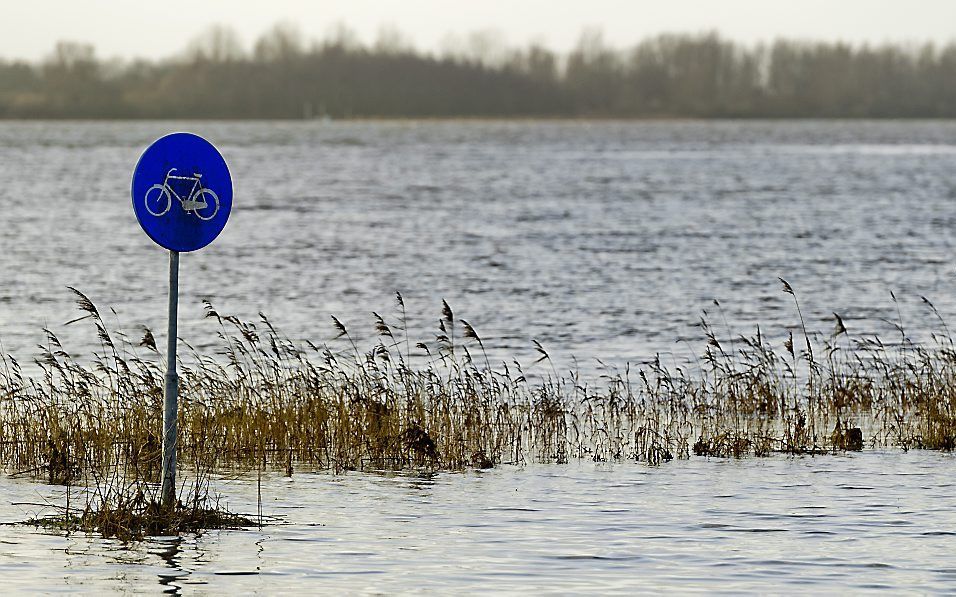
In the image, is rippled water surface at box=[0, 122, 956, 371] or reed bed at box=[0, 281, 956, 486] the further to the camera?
rippled water surface at box=[0, 122, 956, 371]

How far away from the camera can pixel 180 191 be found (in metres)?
10.6

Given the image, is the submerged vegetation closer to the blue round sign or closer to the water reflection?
the water reflection

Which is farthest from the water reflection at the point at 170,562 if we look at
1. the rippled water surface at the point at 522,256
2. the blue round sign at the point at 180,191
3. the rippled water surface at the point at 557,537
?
the rippled water surface at the point at 522,256

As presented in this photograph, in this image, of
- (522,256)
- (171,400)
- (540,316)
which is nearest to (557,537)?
(171,400)

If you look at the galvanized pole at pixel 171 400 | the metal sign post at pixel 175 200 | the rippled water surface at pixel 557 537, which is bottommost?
the rippled water surface at pixel 557 537

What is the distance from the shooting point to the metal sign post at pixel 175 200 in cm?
1052

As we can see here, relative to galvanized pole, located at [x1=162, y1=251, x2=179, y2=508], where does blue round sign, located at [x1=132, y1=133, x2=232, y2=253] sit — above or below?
above

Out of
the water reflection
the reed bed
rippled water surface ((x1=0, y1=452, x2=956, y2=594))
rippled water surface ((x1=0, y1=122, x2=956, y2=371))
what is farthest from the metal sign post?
rippled water surface ((x1=0, y1=122, x2=956, y2=371))

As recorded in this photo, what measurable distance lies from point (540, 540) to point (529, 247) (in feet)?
135

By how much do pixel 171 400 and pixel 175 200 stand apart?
1.54 meters

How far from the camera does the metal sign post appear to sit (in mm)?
10516

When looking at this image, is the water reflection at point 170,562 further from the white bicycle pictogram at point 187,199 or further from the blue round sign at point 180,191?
the white bicycle pictogram at point 187,199

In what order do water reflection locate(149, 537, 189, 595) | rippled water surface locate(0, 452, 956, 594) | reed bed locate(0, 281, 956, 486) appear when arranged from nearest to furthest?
water reflection locate(149, 537, 189, 595), rippled water surface locate(0, 452, 956, 594), reed bed locate(0, 281, 956, 486)

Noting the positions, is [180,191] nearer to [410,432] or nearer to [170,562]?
[170,562]
